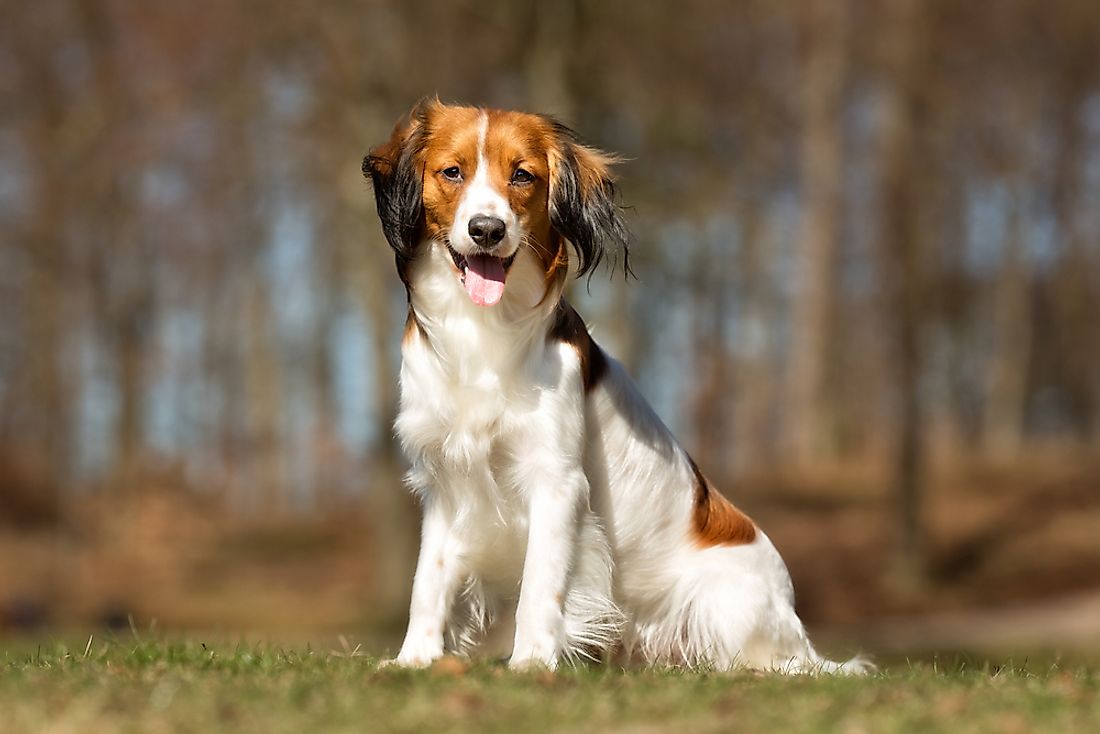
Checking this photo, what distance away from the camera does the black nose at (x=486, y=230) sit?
496cm

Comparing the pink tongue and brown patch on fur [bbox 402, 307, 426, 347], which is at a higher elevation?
the pink tongue

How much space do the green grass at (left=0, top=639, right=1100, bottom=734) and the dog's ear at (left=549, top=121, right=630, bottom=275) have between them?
5.50 ft

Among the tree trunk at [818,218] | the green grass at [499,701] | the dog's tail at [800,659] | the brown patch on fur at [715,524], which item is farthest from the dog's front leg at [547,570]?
the tree trunk at [818,218]

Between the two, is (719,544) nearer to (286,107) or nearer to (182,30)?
(286,107)

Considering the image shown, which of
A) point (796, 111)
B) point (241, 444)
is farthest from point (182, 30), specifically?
point (241, 444)

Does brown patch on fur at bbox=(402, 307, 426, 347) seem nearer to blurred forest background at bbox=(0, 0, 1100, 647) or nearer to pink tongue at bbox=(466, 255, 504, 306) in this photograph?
pink tongue at bbox=(466, 255, 504, 306)

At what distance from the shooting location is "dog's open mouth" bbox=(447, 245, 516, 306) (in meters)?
5.15

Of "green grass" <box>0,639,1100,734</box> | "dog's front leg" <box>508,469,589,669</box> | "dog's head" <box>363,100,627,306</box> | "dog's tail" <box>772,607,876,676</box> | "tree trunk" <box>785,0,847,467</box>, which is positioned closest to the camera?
"green grass" <box>0,639,1100,734</box>

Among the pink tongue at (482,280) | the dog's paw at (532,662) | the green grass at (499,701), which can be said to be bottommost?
the dog's paw at (532,662)

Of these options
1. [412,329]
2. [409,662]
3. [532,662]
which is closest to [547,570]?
[532,662]

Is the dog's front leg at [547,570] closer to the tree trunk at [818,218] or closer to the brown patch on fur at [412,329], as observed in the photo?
the brown patch on fur at [412,329]

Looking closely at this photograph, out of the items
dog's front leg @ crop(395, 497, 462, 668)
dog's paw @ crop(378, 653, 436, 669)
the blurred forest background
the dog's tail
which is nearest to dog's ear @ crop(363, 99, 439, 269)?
dog's front leg @ crop(395, 497, 462, 668)

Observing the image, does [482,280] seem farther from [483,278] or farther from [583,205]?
[583,205]

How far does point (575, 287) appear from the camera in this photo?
46.0 ft
